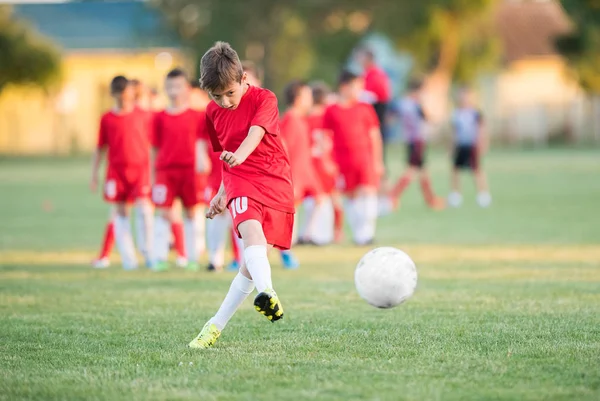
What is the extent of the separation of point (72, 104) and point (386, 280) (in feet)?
160

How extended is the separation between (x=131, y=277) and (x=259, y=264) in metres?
4.41

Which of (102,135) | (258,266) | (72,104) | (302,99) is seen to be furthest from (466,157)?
(72,104)

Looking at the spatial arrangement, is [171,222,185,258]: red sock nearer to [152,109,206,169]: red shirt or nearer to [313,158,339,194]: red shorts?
[152,109,206,169]: red shirt

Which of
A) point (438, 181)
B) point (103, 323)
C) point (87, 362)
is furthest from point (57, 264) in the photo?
point (438, 181)

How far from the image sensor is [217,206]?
250 inches

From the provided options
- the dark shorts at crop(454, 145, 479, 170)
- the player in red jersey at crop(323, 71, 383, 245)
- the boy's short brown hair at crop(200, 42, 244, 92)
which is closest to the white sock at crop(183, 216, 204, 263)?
the player in red jersey at crop(323, 71, 383, 245)

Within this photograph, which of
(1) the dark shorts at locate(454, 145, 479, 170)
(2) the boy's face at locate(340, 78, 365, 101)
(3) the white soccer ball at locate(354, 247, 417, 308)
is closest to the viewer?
(3) the white soccer ball at locate(354, 247, 417, 308)

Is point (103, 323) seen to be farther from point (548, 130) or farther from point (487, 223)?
point (548, 130)

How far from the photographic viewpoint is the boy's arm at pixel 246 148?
5.91 metres

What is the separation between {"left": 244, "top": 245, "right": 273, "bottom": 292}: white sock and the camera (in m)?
6.09

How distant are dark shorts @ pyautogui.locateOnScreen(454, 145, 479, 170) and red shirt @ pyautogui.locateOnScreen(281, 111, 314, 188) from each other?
26.5ft

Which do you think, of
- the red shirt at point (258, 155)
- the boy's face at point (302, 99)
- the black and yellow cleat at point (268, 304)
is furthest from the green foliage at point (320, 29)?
the black and yellow cleat at point (268, 304)

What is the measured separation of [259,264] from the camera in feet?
20.2

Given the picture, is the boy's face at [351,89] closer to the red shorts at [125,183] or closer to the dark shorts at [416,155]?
the red shorts at [125,183]
